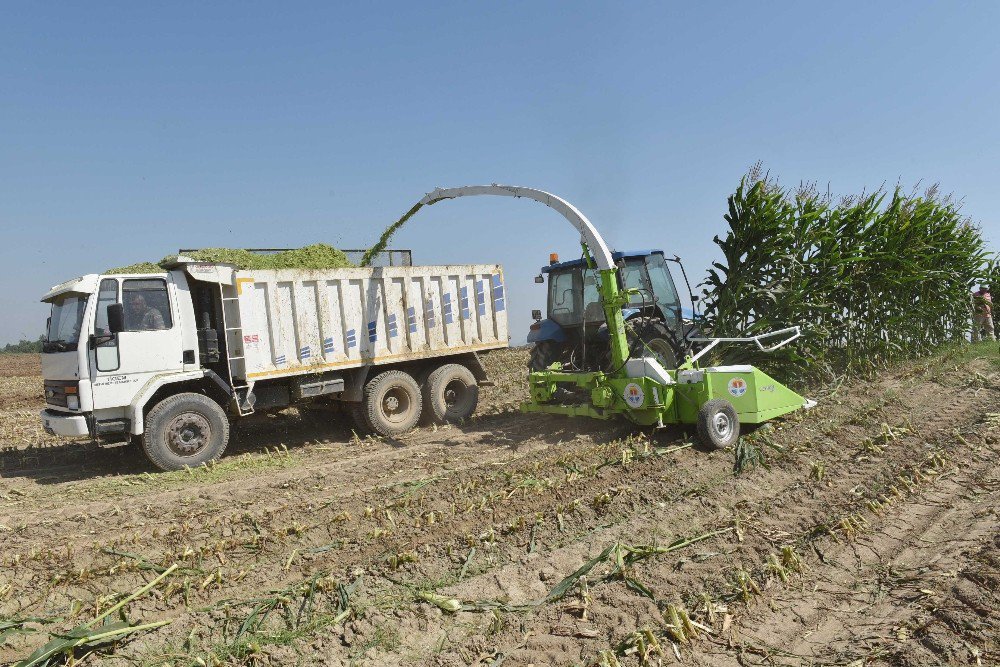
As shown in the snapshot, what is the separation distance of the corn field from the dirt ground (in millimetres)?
2795

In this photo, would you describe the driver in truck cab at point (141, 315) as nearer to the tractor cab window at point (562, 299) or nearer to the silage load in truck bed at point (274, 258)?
the silage load in truck bed at point (274, 258)

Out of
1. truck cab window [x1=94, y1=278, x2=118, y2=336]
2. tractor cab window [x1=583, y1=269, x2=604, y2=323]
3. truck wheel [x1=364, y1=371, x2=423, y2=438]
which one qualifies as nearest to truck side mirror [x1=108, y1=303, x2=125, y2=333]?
truck cab window [x1=94, y1=278, x2=118, y2=336]

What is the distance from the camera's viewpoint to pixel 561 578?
13.8 feet

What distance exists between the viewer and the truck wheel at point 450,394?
9.43 metres

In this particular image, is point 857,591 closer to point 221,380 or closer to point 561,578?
point 561,578

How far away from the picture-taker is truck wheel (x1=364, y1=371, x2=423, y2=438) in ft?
29.1

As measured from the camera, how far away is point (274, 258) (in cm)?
911

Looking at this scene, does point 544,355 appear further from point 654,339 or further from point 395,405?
point 395,405

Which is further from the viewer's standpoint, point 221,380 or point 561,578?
point 221,380

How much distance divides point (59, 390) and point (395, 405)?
151 inches

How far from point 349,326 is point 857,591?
21.0 ft

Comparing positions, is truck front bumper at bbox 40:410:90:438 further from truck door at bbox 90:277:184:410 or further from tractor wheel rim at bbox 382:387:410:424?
tractor wheel rim at bbox 382:387:410:424

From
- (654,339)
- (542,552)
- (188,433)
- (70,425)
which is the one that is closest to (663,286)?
(654,339)

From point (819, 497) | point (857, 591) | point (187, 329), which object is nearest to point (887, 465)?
point (819, 497)
